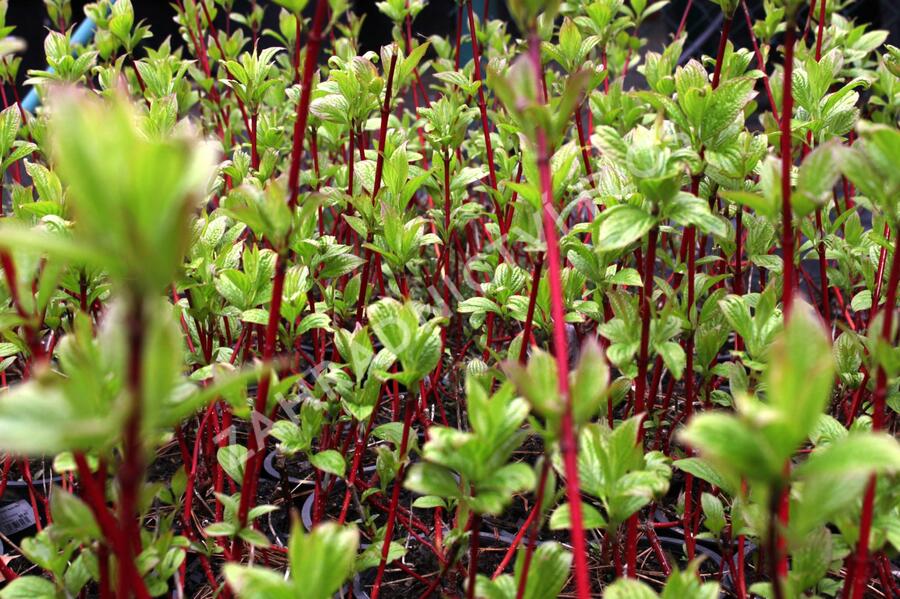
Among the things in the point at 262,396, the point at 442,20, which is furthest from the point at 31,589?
the point at 442,20

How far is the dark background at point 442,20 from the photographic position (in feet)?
11.7

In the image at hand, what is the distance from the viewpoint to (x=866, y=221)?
2.64 m

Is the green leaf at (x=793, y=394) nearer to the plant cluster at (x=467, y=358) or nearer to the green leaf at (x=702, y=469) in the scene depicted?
the plant cluster at (x=467, y=358)

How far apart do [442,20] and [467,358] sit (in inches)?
137

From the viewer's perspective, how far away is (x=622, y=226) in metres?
0.66

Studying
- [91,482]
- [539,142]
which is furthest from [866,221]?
[91,482]

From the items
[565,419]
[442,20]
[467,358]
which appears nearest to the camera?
[565,419]

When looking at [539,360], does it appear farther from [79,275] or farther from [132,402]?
[79,275]

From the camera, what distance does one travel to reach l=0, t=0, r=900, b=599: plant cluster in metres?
0.40

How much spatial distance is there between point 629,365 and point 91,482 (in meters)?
0.49

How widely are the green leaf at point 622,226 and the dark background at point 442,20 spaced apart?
8.49ft

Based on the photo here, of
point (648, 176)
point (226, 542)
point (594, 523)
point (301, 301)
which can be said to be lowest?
point (226, 542)

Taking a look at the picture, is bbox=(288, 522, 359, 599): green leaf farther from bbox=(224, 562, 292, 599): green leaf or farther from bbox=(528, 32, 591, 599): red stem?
bbox=(528, 32, 591, 599): red stem

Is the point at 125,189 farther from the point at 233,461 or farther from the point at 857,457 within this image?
the point at 233,461
